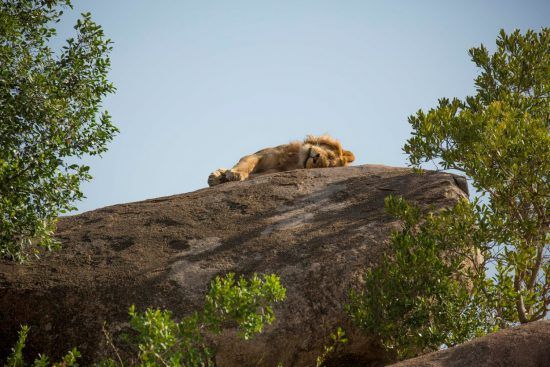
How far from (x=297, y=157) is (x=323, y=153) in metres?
0.58

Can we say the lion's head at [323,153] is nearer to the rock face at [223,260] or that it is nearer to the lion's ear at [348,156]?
the lion's ear at [348,156]

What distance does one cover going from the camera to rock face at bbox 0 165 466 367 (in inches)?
329

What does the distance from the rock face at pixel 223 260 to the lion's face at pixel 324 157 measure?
191 centimetres

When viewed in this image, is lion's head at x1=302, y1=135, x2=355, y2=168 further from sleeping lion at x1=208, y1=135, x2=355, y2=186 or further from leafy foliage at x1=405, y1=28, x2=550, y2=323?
leafy foliage at x1=405, y1=28, x2=550, y2=323

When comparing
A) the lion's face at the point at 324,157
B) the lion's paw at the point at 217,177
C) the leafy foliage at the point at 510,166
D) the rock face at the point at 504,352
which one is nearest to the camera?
the rock face at the point at 504,352

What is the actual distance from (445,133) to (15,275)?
5919 mm

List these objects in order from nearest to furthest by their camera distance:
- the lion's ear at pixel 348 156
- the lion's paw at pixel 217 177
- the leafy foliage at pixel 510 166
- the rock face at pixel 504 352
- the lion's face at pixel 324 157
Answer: the rock face at pixel 504 352
the leafy foliage at pixel 510 166
the lion's paw at pixel 217 177
the lion's face at pixel 324 157
the lion's ear at pixel 348 156

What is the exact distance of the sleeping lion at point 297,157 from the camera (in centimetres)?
1341

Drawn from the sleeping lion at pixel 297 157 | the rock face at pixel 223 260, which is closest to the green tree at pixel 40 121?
the rock face at pixel 223 260

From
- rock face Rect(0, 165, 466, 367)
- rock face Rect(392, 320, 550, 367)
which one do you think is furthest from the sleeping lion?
rock face Rect(392, 320, 550, 367)

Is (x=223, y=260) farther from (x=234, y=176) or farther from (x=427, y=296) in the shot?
(x=234, y=176)

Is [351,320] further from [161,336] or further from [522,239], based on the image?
[161,336]

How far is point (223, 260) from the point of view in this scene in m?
9.23

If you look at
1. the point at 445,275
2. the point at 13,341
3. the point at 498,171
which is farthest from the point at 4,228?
the point at 498,171
